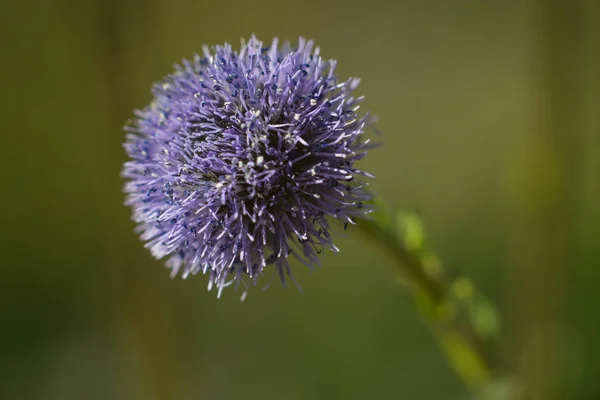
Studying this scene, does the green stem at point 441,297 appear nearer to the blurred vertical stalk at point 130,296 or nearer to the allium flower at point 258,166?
the allium flower at point 258,166

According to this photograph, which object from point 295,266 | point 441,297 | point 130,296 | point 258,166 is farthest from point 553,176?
point 130,296

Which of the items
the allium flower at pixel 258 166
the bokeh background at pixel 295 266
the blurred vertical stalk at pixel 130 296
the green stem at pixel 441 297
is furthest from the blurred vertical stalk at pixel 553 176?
the blurred vertical stalk at pixel 130 296

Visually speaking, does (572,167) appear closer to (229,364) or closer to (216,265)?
(216,265)

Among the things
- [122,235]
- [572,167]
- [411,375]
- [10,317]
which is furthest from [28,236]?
[572,167]

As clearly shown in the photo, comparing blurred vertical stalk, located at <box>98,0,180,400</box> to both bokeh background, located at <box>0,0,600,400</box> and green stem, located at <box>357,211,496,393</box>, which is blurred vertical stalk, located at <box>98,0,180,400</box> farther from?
green stem, located at <box>357,211,496,393</box>

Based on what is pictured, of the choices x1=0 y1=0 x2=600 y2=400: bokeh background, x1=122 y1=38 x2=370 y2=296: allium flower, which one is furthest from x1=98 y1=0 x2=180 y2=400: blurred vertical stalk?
x1=122 y1=38 x2=370 y2=296: allium flower

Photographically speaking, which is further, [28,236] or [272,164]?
[28,236]
